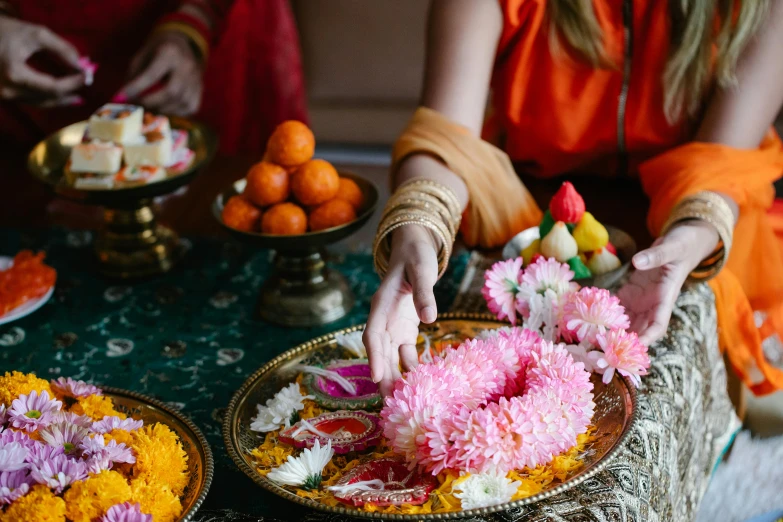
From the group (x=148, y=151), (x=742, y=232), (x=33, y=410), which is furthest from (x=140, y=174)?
(x=742, y=232)

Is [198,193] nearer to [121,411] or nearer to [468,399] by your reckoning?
[121,411]

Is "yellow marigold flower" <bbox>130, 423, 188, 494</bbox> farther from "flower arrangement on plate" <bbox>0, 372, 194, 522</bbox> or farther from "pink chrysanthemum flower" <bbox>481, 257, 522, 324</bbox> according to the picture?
"pink chrysanthemum flower" <bbox>481, 257, 522, 324</bbox>

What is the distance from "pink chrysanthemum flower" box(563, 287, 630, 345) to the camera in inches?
27.1

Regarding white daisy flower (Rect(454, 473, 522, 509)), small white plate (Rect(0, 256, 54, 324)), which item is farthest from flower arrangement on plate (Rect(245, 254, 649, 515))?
small white plate (Rect(0, 256, 54, 324))

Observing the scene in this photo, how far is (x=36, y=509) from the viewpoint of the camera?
1.59ft

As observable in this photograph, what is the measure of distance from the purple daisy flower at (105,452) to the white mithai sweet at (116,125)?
2.12ft

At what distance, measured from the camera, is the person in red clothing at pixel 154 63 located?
4.51 feet

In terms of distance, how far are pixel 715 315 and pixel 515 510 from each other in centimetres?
51

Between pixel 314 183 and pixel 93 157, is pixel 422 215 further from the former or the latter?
pixel 93 157

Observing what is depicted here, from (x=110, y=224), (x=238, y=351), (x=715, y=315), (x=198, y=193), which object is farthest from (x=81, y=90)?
(x=715, y=315)

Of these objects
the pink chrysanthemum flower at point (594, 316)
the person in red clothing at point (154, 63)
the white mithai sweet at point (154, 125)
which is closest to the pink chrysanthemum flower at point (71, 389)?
the pink chrysanthemum flower at point (594, 316)

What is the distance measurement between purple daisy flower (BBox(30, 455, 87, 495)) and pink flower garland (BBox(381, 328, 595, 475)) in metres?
0.23

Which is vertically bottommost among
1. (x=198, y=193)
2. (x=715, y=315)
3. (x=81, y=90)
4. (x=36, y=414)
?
(x=81, y=90)

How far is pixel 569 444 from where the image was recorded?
0.57 metres
